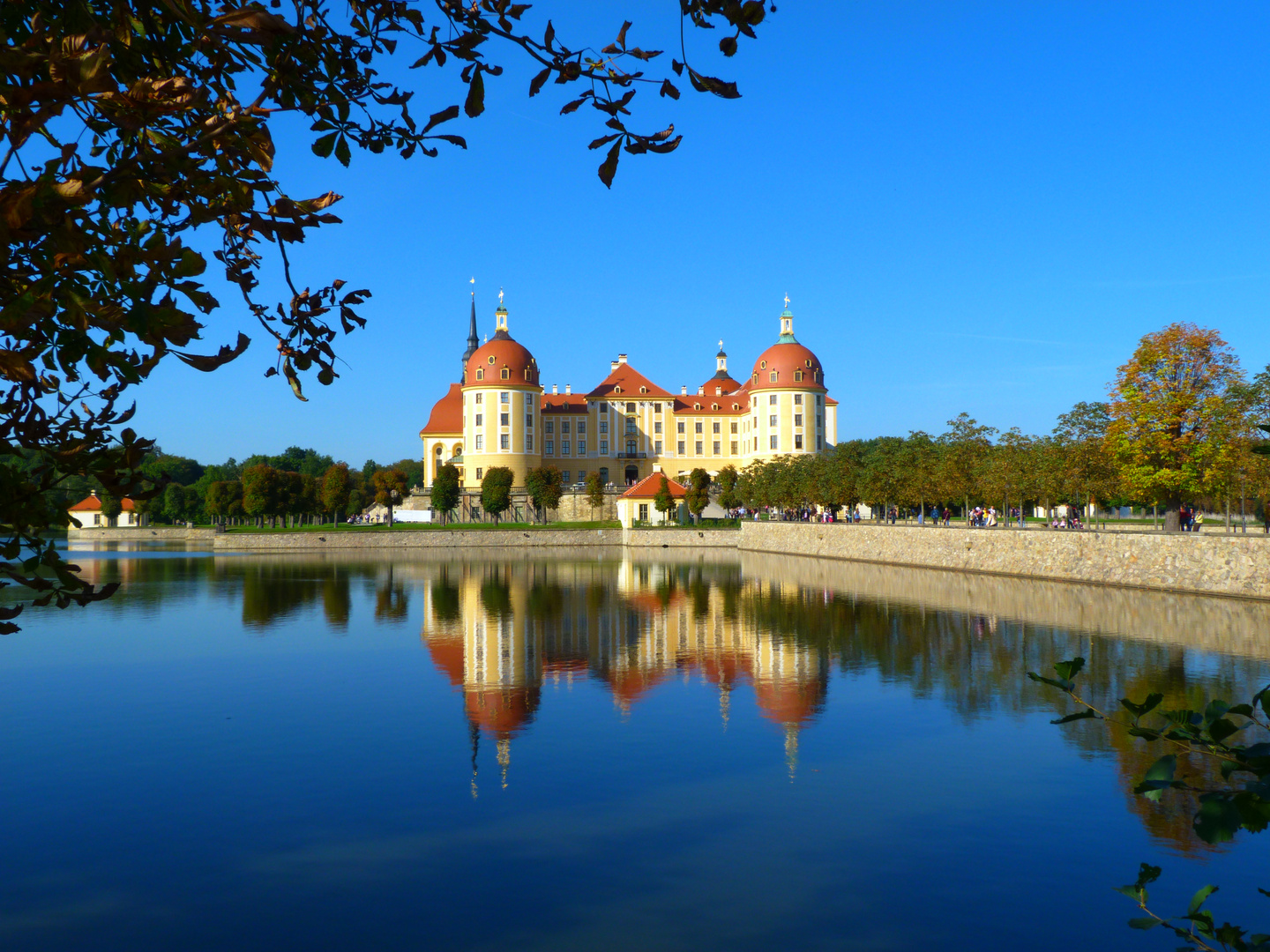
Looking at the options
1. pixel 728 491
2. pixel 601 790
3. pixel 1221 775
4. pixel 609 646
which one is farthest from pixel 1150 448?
pixel 728 491

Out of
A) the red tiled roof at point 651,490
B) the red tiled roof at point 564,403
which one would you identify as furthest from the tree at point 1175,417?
the red tiled roof at point 564,403

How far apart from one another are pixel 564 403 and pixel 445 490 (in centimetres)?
2051

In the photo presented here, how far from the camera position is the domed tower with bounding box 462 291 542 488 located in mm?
69062

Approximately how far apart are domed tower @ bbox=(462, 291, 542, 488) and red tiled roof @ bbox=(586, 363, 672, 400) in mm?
8463

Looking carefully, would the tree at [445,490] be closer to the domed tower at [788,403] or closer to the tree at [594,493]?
the tree at [594,493]

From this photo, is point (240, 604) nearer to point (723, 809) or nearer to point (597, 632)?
point (597, 632)

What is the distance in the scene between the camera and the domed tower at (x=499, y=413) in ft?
227

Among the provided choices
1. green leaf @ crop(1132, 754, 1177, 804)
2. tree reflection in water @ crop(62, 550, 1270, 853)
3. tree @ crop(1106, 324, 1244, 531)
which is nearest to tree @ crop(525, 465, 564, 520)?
tree reflection in water @ crop(62, 550, 1270, 853)

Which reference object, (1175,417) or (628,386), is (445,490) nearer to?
(628,386)

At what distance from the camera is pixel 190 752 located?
10586 millimetres

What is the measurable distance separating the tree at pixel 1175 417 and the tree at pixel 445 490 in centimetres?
4081

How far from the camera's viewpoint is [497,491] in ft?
204

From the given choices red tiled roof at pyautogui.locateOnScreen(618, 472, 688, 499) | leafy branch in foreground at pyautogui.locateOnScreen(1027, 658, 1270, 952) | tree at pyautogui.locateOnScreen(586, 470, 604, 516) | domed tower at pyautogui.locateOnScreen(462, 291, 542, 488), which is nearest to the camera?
leafy branch in foreground at pyautogui.locateOnScreen(1027, 658, 1270, 952)

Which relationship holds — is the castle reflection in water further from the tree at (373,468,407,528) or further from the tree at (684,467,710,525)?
the tree at (373,468,407,528)
